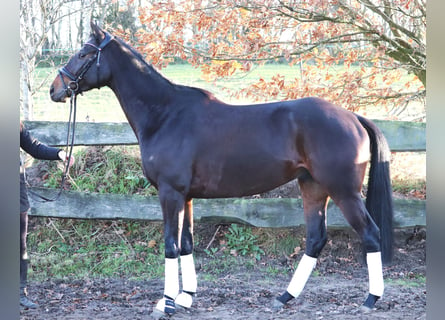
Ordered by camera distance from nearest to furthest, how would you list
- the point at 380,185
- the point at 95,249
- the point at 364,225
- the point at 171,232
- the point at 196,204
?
the point at 364,225
the point at 171,232
the point at 380,185
the point at 196,204
the point at 95,249

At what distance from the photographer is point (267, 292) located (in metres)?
5.18

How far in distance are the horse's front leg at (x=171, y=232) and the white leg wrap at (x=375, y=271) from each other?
1476 mm

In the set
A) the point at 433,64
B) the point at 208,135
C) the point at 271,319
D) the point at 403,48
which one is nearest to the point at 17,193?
the point at 433,64

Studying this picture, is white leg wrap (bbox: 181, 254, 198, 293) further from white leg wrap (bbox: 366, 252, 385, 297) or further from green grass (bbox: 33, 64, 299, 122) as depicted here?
green grass (bbox: 33, 64, 299, 122)

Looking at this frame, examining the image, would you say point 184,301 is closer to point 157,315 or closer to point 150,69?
point 157,315

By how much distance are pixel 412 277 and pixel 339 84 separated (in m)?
2.15

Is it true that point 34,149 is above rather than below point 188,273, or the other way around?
above

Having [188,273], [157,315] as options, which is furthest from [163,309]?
[188,273]

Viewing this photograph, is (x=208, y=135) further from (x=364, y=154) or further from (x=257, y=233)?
(x=257, y=233)

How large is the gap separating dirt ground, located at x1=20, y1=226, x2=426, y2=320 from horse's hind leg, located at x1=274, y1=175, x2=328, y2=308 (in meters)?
0.23

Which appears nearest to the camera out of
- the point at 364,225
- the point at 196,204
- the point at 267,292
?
the point at 364,225

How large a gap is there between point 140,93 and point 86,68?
469 millimetres

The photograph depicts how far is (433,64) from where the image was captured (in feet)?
7.29

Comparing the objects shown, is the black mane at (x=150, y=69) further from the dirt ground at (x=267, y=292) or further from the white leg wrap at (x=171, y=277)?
the dirt ground at (x=267, y=292)
